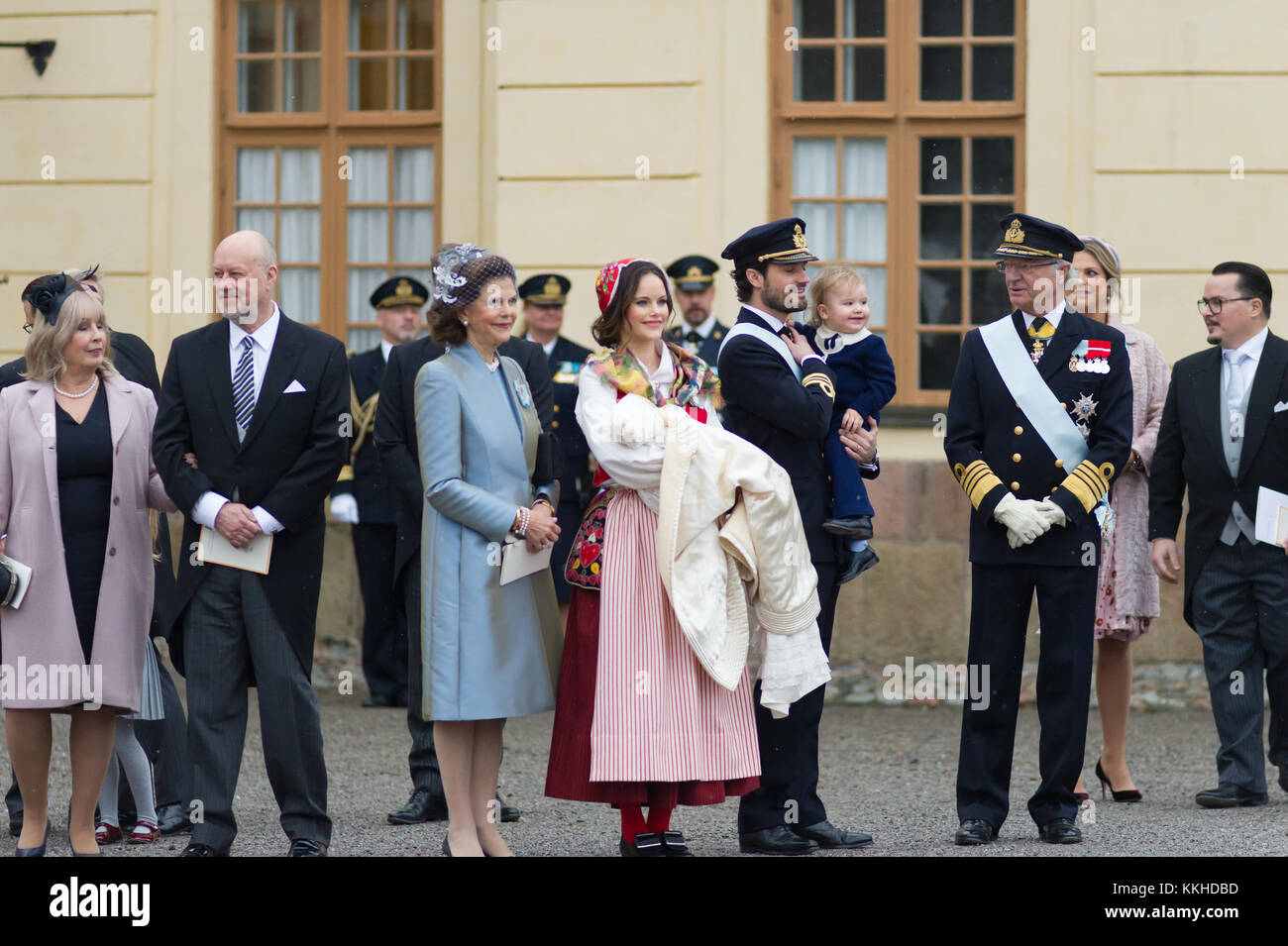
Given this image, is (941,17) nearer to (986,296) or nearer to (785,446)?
(986,296)

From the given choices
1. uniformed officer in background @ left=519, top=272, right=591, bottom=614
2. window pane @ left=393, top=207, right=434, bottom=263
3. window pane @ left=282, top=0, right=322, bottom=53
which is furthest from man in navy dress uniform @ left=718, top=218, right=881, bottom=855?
window pane @ left=282, top=0, right=322, bottom=53

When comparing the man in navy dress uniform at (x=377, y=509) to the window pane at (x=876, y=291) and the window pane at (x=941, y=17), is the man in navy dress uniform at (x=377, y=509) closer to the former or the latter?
the window pane at (x=876, y=291)

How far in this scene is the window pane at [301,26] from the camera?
1103 centimetres

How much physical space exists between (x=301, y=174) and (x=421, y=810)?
217 inches

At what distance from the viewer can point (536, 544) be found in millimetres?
5641

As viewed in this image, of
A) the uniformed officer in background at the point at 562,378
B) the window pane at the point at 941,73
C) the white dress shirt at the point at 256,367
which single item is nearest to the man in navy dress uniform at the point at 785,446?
the white dress shirt at the point at 256,367

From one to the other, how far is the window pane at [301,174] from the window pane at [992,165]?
12.7 ft

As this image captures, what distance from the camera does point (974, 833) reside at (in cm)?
611

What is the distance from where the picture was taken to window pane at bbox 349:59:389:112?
11.0 meters

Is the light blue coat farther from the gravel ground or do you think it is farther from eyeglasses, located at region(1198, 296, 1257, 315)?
eyeglasses, located at region(1198, 296, 1257, 315)

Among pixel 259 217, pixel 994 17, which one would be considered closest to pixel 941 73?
pixel 994 17
